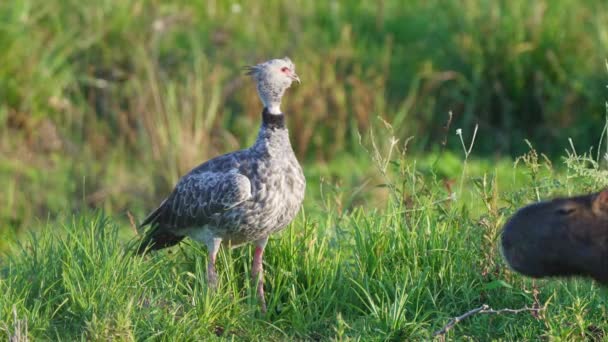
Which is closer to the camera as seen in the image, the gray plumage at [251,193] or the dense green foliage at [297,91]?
the gray plumage at [251,193]

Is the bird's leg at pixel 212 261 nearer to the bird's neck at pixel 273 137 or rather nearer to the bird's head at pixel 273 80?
the bird's neck at pixel 273 137

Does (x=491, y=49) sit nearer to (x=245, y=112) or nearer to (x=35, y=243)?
(x=245, y=112)

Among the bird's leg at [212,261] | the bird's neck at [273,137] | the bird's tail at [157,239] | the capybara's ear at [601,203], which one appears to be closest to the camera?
the capybara's ear at [601,203]

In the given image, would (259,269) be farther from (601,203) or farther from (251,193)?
(601,203)

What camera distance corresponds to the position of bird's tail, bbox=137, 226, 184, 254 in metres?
6.54

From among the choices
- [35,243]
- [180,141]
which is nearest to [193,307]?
[35,243]

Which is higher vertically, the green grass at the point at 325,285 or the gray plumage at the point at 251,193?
the gray plumage at the point at 251,193

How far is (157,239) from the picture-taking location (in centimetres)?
659

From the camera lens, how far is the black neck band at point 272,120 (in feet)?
20.5

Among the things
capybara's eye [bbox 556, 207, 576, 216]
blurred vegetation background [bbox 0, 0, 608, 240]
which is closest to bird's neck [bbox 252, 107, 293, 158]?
capybara's eye [bbox 556, 207, 576, 216]

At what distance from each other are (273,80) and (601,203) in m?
1.91

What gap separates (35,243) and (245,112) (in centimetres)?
491

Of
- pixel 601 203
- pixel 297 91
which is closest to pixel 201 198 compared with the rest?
pixel 601 203

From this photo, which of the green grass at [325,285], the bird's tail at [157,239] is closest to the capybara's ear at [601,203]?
the green grass at [325,285]
